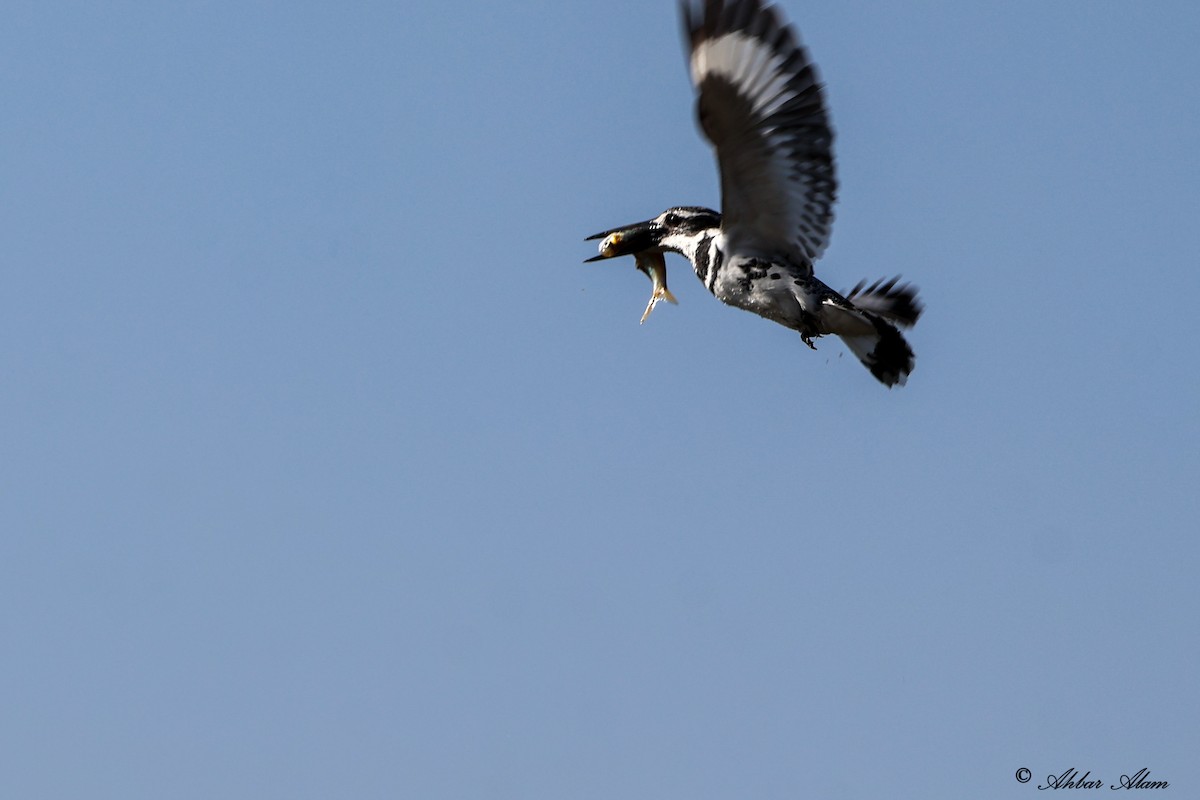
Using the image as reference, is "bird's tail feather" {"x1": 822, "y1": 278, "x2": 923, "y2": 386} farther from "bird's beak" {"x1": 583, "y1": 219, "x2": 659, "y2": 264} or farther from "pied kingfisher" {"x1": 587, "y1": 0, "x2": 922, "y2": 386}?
"bird's beak" {"x1": 583, "y1": 219, "x2": 659, "y2": 264}

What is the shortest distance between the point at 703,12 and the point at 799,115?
3.70ft


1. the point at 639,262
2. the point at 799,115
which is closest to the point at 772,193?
the point at 799,115

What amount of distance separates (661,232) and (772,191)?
1878 millimetres

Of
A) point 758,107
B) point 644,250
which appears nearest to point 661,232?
point 644,250

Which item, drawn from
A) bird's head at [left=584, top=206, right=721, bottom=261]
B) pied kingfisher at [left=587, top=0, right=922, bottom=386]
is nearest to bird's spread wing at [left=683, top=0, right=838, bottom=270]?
pied kingfisher at [left=587, top=0, right=922, bottom=386]

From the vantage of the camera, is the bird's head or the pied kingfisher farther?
the bird's head

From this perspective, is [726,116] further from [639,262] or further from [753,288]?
[639,262]

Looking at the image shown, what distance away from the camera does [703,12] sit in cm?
1894

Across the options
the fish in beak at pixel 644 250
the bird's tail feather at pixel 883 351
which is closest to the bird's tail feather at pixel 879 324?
the bird's tail feather at pixel 883 351

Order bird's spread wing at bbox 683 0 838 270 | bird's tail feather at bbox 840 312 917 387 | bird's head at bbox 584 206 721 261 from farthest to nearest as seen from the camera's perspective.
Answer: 1. bird's head at bbox 584 206 721 261
2. bird's tail feather at bbox 840 312 917 387
3. bird's spread wing at bbox 683 0 838 270

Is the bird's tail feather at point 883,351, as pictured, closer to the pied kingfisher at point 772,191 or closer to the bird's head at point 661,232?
the pied kingfisher at point 772,191

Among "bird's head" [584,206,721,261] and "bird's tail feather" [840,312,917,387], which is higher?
"bird's head" [584,206,721,261]

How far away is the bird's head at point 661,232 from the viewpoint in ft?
67.1

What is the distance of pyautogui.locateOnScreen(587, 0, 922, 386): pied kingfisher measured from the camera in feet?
61.5
